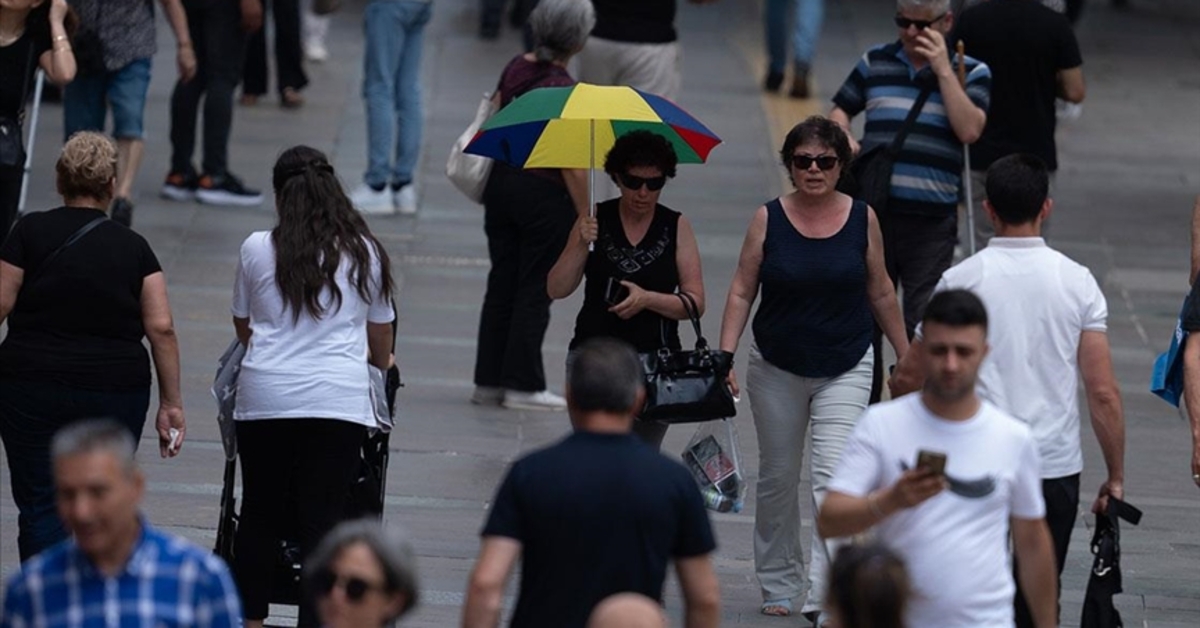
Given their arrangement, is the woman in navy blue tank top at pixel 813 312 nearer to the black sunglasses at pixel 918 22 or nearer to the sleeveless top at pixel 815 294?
the sleeveless top at pixel 815 294

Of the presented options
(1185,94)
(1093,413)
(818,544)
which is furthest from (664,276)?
(1185,94)

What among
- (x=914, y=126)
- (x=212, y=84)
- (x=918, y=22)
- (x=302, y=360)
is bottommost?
(x=212, y=84)

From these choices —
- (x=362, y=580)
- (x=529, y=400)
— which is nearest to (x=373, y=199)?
(x=529, y=400)

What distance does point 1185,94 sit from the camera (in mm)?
19234

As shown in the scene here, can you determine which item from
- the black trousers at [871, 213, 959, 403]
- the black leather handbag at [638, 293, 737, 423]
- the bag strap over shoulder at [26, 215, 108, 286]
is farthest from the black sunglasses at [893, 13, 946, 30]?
the bag strap over shoulder at [26, 215, 108, 286]

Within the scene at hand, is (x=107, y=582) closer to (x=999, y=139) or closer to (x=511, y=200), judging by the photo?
(x=511, y=200)

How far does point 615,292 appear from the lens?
25.3ft

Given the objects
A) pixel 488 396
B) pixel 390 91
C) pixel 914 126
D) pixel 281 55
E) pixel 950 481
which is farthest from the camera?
pixel 281 55

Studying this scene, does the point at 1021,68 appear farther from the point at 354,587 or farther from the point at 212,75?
the point at 354,587

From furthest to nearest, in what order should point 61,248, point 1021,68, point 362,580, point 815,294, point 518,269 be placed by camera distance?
point 518,269 → point 1021,68 → point 815,294 → point 61,248 → point 362,580

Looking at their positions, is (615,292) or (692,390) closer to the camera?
(692,390)

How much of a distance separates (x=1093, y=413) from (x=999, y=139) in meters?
4.09

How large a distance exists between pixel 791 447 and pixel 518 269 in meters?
2.97

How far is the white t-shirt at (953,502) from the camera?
5215 millimetres
